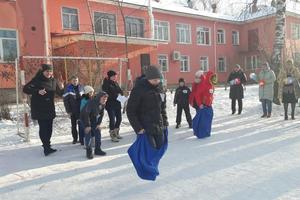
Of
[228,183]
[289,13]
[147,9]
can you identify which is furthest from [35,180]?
[289,13]

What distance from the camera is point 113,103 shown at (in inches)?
→ 335

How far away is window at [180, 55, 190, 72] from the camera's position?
3122cm

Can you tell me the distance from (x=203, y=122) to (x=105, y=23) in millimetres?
17036

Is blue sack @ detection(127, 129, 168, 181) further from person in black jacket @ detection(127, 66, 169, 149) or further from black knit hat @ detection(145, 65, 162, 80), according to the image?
black knit hat @ detection(145, 65, 162, 80)

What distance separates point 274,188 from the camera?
4.76 m

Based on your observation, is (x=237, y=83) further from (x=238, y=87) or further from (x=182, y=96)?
(x=182, y=96)

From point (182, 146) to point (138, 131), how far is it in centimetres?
311

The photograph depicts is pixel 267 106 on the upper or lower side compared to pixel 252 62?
lower

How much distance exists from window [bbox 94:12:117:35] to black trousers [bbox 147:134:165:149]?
19542mm

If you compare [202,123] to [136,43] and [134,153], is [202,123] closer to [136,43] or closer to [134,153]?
[134,153]

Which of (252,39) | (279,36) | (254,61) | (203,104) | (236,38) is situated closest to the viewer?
(203,104)

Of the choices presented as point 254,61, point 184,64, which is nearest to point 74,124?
point 184,64

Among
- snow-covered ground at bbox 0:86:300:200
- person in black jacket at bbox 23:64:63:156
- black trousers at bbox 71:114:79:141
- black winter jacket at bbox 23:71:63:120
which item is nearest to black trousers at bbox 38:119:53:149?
person in black jacket at bbox 23:64:63:156

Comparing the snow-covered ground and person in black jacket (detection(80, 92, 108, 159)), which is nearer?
the snow-covered ground
